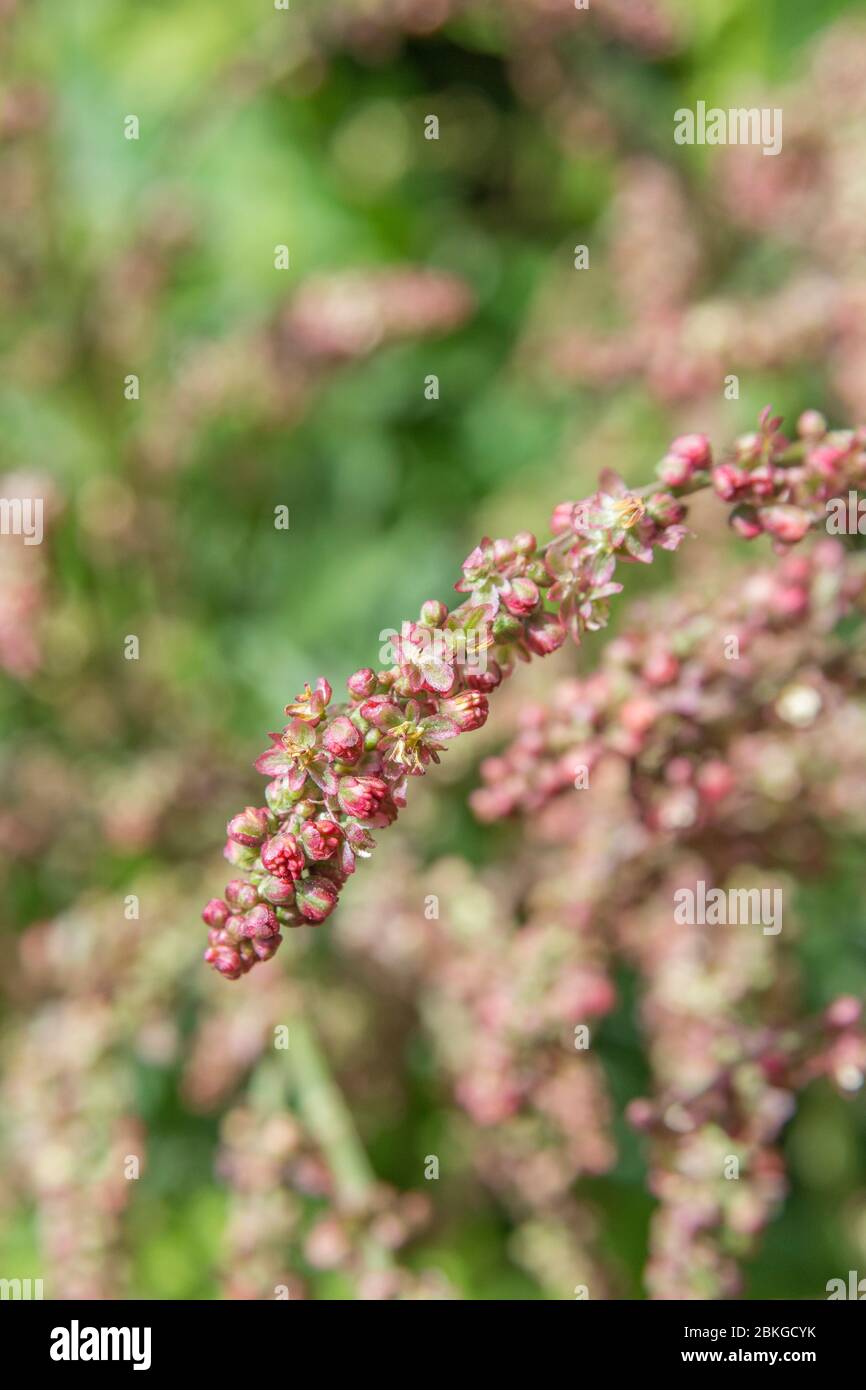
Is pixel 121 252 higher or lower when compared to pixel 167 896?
higher

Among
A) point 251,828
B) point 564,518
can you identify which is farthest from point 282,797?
point 564,518

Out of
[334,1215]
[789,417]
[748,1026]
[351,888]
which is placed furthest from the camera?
[789,417]

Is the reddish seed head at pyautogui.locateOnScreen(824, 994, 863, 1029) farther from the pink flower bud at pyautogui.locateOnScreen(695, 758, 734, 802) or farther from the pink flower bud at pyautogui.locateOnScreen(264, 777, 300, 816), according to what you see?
the pink flower bud at pyautogui.locateOnScreen(264, 777, 300, 816)

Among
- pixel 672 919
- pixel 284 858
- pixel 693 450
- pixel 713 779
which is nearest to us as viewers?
pixel 284 858

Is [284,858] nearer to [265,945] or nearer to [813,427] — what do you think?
[265,945]

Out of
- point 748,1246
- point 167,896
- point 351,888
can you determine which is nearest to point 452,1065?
point 351,888

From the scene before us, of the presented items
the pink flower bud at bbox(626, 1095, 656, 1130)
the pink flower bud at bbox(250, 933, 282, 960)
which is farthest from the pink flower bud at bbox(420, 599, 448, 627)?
the pink flower bud at bbox(626, 1095, 656, 1130)
